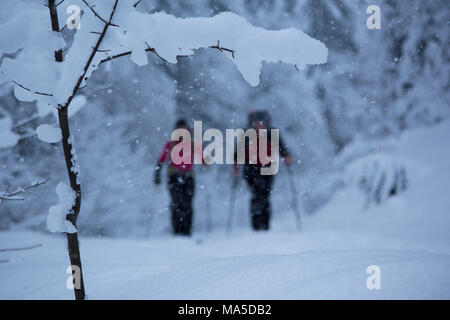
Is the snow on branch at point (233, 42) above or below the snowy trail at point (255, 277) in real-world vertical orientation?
above

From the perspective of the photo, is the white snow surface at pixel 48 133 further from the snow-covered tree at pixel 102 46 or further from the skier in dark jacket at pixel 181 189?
the skier in dark jacket at pixel 181 189

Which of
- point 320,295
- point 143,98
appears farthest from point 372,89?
point 320,295

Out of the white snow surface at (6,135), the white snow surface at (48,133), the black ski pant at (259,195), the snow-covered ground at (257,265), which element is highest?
the white snow surface at (6,135)

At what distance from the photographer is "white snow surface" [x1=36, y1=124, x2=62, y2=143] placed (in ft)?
6.14

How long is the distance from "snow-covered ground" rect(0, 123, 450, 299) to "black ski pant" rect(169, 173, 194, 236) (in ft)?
2.50

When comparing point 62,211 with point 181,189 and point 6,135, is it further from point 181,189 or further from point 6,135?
point 181,189

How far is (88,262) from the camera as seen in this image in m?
3.70

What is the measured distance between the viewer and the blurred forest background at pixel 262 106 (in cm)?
937

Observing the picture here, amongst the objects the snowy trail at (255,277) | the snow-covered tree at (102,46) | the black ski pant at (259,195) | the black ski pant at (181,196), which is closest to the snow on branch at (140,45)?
the snow-covered tree at (102,46)

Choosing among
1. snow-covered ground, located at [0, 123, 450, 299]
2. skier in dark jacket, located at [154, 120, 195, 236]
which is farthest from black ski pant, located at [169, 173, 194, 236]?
snow-covered ground, located at [0, 123, 450, 299]

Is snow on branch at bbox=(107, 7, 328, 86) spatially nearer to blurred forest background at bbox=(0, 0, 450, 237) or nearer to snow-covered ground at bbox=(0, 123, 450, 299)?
snow-covered ground at bbox=(0, 123, 450, 299)

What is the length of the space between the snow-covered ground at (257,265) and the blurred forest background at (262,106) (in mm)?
4167
